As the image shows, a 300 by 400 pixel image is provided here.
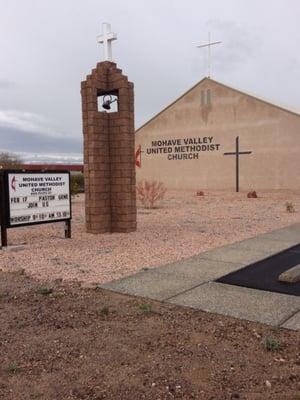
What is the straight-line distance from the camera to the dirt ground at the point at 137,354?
3.38 metres

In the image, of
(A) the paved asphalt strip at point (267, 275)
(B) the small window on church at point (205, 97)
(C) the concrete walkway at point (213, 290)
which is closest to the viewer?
(C) the concrete walkway at point (213, 290)

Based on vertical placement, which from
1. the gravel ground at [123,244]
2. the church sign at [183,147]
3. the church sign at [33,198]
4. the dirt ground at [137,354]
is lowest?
the dirt ground at [137,354]

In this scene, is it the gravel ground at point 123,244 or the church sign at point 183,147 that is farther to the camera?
the church sign at point 183,147

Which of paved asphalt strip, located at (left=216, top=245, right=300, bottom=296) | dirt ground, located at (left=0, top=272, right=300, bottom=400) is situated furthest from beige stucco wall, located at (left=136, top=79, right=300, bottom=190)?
dirt ground, located at (left=0, top=272, right=300, bottom=400)

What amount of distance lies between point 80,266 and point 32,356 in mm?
3442

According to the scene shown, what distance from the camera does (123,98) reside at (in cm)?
1088

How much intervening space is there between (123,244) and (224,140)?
2116cm

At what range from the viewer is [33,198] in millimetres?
9641

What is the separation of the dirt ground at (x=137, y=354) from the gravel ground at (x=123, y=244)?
1.60m

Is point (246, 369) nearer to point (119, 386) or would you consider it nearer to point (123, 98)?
point (119, 386)

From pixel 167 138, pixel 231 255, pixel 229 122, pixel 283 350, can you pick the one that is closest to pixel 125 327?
pixel 283 350

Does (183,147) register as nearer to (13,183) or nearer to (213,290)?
(13,183)

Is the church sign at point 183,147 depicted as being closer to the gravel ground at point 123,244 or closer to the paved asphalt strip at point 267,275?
the gravel ground at point 123,244

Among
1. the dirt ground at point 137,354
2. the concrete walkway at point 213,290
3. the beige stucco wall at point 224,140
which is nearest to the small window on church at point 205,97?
the beige stucco wall at point 224,140
